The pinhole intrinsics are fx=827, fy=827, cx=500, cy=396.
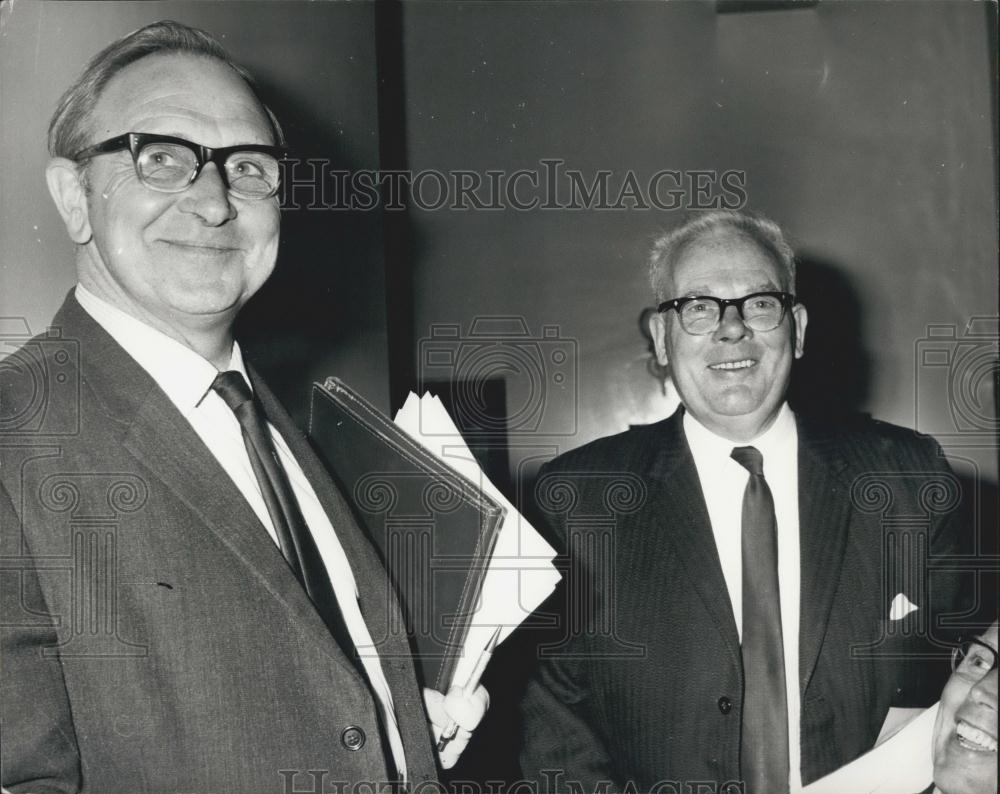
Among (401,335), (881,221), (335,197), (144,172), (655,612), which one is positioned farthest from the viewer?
(881,221)

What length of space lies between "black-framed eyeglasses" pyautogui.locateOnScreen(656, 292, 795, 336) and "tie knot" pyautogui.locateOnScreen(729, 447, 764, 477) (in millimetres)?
203

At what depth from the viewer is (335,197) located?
150cm

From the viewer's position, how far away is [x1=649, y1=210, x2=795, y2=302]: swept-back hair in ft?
4.66

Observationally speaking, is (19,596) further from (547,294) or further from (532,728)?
(547,294)

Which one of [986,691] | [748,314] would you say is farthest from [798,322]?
[986,691]

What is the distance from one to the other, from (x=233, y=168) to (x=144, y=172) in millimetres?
105

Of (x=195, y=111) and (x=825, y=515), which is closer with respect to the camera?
(x=195, y=111)

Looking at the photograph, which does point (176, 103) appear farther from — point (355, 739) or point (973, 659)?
point (973, 659)

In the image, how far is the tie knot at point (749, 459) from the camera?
54.1 inches

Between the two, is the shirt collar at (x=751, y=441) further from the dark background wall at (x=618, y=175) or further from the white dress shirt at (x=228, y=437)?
the white dress shirt at (x=228, y=437)

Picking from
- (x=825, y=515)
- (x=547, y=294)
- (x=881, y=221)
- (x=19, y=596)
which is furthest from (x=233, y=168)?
(x=881, y=221)

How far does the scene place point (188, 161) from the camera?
3.34 feet

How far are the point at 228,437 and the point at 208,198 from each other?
296 mm

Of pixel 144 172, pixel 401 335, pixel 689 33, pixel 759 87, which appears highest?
pixel 689 33
